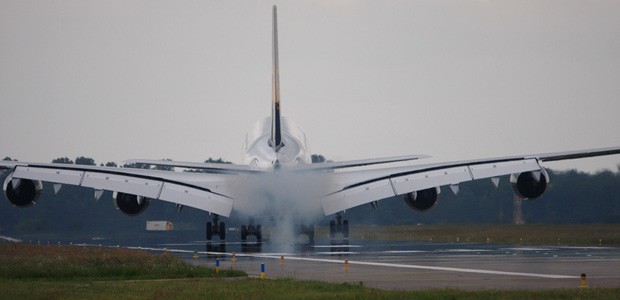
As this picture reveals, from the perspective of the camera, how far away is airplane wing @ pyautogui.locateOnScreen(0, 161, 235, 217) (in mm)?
51906

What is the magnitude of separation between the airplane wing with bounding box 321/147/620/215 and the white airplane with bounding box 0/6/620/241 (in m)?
0.05

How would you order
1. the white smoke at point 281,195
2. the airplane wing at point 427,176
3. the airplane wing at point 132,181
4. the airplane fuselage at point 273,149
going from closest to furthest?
the airplane wing at point 427,176 < the airplane wing at point 132,181 < the white smoke at point 281,195 < the airplane fuselage at point 273,149

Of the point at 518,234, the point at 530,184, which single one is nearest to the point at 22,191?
the point at 530,184

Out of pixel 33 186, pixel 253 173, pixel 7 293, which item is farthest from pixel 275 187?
pixel 7 293

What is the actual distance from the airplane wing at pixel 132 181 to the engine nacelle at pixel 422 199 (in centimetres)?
1057

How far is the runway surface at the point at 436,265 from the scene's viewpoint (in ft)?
108

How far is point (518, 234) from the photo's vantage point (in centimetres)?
7094

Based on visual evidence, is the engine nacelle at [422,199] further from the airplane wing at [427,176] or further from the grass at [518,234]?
the grass at [518,234]

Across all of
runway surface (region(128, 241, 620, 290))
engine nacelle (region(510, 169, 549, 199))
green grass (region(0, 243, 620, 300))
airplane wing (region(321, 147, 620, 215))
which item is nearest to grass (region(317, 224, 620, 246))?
engine nacelle (region(510, 169, 549, 199))

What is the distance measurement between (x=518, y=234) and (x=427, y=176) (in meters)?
21.0

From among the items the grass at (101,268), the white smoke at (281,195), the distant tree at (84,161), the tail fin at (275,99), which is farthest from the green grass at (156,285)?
the distant tree at (84,161)

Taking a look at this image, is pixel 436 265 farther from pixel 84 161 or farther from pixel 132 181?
pixel 84 161

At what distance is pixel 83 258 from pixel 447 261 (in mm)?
13926

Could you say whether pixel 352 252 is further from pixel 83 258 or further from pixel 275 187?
pixel 83 258
